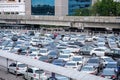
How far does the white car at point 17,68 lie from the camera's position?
44.3 feet

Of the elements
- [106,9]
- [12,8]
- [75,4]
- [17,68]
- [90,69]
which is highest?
[17,68]

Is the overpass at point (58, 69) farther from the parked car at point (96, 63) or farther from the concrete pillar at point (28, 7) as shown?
the concrete pillar at point (28, 7)

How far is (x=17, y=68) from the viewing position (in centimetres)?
1393

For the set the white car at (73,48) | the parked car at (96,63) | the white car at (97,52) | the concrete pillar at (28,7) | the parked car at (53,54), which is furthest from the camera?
the concrete pillar at (28,7)

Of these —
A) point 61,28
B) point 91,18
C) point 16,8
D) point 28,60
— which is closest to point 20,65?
point 28,60

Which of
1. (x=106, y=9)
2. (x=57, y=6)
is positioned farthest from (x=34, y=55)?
(x=57, y=6)

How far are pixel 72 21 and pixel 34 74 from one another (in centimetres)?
4459

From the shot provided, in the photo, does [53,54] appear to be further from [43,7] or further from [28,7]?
[28,7]

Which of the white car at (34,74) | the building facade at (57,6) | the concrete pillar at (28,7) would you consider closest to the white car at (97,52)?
the white car at (34,74)

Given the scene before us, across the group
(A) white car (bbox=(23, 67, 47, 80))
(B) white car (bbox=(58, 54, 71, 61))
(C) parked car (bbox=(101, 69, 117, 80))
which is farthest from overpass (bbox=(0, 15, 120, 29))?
(A) white car (bbox=(23, 67, 47, 80))

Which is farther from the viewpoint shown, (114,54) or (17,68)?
(114,54)

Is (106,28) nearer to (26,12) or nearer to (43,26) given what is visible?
(43,26)

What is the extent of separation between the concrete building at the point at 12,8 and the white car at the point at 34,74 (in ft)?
252

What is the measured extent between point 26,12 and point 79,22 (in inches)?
1372
